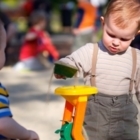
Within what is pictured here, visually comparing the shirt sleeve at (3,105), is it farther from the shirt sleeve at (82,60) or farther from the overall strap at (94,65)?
the overall strap at (94,65)

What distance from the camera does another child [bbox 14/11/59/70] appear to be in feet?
31.4

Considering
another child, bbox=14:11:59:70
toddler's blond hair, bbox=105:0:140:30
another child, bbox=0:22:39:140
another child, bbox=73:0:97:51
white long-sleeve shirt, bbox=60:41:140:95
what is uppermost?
another child, bbox=73:0:97:51

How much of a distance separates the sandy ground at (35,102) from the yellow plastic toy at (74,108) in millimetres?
1420

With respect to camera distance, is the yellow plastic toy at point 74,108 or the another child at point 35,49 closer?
the yellow plastic toy at point 74,108

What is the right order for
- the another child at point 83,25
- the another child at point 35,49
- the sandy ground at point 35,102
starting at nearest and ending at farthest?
the sandy ground at point 35,102
the another child at point 35,49
the another child at point 83,25

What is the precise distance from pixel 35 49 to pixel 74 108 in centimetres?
642

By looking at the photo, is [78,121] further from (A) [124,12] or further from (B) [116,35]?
(A) [124,12]

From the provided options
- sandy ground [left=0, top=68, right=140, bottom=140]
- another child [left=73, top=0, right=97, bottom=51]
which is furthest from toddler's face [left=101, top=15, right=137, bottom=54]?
another child [left=73, top=0, right=97, bottom=51]

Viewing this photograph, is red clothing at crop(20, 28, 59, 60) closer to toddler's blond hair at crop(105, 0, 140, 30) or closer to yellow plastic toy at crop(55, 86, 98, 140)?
toddler's blond hair at crop(105, 0, 140, 30)

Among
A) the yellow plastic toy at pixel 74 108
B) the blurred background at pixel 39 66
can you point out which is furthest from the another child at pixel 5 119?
the blurred background at pixel 39 66

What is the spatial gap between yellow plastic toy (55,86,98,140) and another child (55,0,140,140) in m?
0.22

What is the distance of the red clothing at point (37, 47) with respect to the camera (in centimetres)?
959

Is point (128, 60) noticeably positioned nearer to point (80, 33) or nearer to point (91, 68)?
point (91, 68)

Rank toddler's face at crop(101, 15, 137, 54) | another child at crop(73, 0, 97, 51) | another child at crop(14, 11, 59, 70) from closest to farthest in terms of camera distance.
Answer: toddler's face at crop(101, 15, 137, 54) → another child at crop(14, 11, 59, 70) → another child at crop(73, 0, 97, 51)
